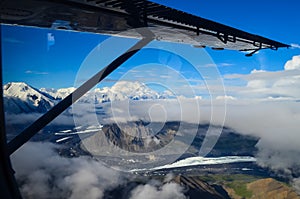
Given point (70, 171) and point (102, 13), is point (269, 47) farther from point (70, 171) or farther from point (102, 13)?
point (70, 171)

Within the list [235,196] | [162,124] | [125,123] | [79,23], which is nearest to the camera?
[79,23]

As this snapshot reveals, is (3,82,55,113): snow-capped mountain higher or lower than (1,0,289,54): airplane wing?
lower

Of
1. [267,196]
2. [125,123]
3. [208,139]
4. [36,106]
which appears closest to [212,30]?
[208,139]

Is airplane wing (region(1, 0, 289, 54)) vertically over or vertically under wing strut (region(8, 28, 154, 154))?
over

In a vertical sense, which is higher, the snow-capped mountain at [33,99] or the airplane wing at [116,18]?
the airplane wing at [116,18]
